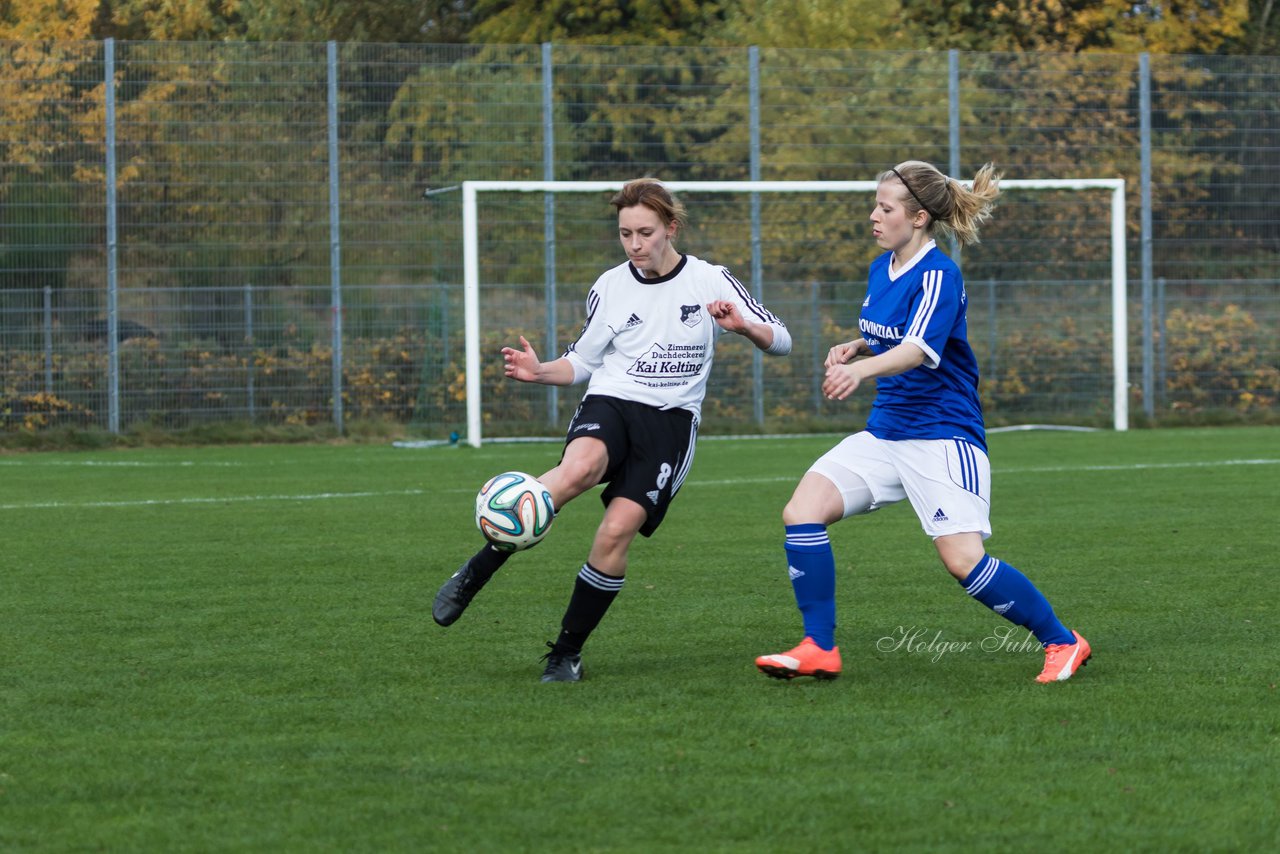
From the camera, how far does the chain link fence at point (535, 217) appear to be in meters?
18.0

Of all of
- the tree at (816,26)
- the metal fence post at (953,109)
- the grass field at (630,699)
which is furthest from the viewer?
the tree at (816,26)

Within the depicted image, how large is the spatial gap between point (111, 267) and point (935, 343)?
47.0 ft

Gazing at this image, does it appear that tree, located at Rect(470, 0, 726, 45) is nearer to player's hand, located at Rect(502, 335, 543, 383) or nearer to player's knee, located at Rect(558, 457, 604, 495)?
player's hand, located at Rect(502, 335, 543, 383)

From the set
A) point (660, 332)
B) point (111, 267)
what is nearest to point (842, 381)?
point (660, 332)

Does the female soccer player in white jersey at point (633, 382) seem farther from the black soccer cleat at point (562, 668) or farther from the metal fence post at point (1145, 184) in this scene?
the metal fence post at point (1145, 184)

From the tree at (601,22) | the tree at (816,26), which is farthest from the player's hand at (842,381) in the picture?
the tree at (601,22)

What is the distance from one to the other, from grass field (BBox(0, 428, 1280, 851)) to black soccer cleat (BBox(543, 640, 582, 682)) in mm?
117

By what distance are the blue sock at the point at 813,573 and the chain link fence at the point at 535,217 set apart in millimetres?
12649

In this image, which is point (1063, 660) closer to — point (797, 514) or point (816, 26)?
point (797, 514)

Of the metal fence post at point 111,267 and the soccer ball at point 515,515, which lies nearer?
the soccer ball at point 515,515

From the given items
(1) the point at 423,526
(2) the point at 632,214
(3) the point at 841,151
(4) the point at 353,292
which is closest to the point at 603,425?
(2) the point at 632,214

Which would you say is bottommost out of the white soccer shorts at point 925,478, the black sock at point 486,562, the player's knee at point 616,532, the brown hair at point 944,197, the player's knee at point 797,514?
the black sock at point 486,562

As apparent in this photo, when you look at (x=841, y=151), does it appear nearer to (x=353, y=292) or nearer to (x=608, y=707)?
(x=353, y=292)

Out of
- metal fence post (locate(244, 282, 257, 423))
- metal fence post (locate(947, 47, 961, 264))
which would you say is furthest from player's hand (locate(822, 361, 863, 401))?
metal fence post (locate(947, 47, 961, 264))
